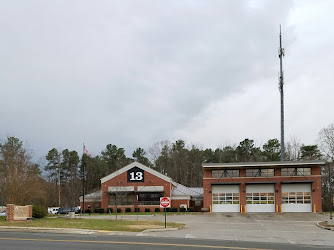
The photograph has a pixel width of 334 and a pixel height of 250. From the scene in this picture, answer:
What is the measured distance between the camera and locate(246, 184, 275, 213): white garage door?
4797 cm

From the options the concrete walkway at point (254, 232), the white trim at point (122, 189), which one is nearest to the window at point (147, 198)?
the white trim at point (122, 189)

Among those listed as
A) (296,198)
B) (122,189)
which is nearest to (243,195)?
(296,198)

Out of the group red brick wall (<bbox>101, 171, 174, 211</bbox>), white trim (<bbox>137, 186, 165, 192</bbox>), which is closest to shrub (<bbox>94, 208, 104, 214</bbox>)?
red brick wall (<bbox>101, 171, 174, 211</bbox>)

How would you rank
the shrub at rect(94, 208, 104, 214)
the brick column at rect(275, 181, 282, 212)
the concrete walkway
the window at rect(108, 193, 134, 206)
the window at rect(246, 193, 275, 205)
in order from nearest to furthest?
the concrete walkway → the brick column at rect(275, 181, 282, 212) → the window at rect(246, 193, 275, 205) → the shrub at rect(94, 208, 104, 214) → the window at rect(108, 193, 134, 206)

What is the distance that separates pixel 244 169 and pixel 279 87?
63.9 feet

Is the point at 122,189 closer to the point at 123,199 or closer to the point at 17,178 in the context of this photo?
the point at 123,199

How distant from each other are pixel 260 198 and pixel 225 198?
4.56 m

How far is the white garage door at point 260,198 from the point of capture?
48.0 m

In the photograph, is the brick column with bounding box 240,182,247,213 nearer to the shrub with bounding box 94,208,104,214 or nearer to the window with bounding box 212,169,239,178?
the window with bounding box 212,169,239,178

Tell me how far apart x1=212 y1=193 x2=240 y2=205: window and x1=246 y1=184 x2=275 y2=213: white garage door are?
156cm

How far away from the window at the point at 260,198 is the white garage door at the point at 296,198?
153 cm

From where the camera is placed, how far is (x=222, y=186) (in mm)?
49250

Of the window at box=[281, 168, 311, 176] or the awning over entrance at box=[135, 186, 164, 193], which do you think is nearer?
the window at box=[281, 168, 311, 176]

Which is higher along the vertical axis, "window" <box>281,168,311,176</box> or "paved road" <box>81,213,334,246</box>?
"window" <box>281,168,311,176</box>
